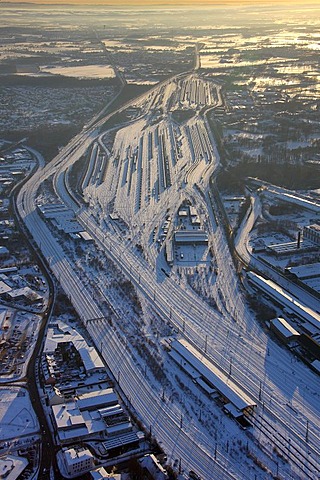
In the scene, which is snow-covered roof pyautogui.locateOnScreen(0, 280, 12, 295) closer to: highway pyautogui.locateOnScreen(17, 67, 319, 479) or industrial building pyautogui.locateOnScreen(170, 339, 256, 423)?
highway pyautogui.locateOnScreen(17, 67, 319, 479)

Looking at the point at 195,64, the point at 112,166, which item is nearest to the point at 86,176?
the point at 112,166

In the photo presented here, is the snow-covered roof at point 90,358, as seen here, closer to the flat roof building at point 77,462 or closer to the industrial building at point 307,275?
the flat roof building at point 77,462

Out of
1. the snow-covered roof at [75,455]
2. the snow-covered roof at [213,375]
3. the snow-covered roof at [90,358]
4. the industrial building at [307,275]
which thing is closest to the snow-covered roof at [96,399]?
the snow-covered roof at [90,358]

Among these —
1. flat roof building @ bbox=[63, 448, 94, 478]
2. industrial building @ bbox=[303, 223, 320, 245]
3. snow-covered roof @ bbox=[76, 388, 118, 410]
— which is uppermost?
industrial building @ bbox=[303, 223, 320, 245]

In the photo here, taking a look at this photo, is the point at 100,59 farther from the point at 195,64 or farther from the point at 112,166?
the point at 112,166

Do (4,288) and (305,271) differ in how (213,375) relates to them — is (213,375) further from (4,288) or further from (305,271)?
(4,288)

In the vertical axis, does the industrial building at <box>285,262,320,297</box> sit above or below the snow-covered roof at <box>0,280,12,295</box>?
above

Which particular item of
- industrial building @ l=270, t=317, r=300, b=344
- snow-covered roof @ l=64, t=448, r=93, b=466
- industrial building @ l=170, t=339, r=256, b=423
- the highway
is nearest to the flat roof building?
snow-covered roof @ l=64, t=448, r=93, b=466
